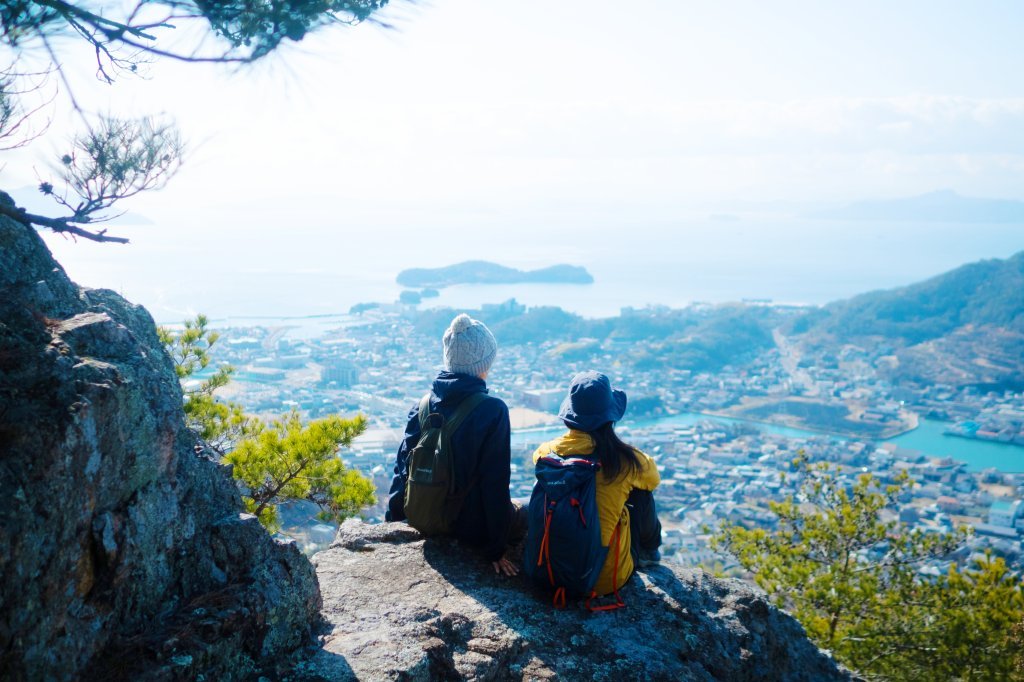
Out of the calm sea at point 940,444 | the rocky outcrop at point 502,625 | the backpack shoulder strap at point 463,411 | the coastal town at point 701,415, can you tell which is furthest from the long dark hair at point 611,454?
the calm sea at point 940,444

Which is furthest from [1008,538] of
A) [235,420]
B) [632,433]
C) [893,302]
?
[893,302]

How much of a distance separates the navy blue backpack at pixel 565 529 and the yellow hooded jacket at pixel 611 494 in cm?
6

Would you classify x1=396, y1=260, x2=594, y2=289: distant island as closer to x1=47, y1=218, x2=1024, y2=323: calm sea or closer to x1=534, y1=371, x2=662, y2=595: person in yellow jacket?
x1=47, y1=218, x2=1024, y2=323: calm sea

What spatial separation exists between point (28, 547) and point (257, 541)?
107 centimetres

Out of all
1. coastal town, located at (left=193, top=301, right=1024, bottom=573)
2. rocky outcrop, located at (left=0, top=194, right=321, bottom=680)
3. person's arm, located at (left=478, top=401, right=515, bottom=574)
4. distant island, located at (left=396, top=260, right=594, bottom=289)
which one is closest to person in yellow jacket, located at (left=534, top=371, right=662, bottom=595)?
person's arm, located at (left=478, top=401, right=515, bottom=574)

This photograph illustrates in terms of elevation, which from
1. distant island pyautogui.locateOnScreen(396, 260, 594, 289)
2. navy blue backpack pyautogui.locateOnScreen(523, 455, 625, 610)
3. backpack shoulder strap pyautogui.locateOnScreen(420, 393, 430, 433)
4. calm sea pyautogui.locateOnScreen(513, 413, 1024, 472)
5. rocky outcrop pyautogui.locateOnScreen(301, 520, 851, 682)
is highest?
distant island pyautogui.locateOnScreen(396, 260, 594, 289)

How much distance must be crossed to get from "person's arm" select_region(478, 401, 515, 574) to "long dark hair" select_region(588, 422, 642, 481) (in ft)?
1.57

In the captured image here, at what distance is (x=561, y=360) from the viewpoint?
35750mm

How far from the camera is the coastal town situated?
19062 millimetres

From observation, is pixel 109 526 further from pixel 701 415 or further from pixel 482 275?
pixel 482 275

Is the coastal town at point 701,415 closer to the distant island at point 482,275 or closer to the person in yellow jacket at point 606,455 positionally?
the person in yellow jacket at point 606,455

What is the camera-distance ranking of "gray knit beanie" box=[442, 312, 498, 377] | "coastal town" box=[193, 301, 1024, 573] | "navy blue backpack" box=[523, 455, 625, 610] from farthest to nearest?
1. "coastal town" box=[193, 301, 1024, 573]
2. "gray knit beanie" box=[442, 312, 498, 377]
3. "navy blue backpack" box=[523, 455, 625, 610]

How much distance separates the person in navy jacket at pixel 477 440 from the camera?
12.6 feet

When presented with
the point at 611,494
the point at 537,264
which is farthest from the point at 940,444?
the point at 537,264
